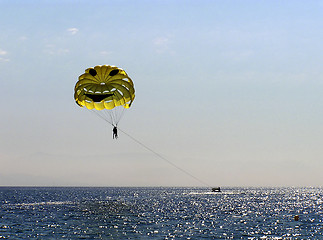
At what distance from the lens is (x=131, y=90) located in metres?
51.5

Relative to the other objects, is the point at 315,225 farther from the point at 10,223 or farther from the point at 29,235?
the point at 10,223

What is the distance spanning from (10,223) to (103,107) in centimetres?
2276

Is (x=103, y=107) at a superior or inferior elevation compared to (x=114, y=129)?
superior

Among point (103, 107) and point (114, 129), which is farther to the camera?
point (103, 107)

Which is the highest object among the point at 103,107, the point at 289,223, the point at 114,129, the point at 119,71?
the point at 119,71

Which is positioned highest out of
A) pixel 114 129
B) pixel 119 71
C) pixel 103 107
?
pixel 119 71

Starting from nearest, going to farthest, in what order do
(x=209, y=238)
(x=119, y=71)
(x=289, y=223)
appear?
(x=209, y=238)
(x=119, y=71)
(x=289, y=223)

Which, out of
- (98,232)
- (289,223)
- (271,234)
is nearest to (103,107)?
(98,232)

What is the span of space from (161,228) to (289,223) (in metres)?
22.6

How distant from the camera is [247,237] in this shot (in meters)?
48.5

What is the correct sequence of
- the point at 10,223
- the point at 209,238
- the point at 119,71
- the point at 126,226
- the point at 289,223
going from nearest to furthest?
the point at 209,238, the point at 119,71, the point at 126,226, the point at 10,223, the point at 289,223

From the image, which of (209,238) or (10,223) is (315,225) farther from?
(10,223)

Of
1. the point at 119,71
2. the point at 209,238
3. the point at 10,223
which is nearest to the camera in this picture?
the point at 209,238

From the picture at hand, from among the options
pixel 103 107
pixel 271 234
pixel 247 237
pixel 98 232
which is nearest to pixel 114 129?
pixel 103 107
